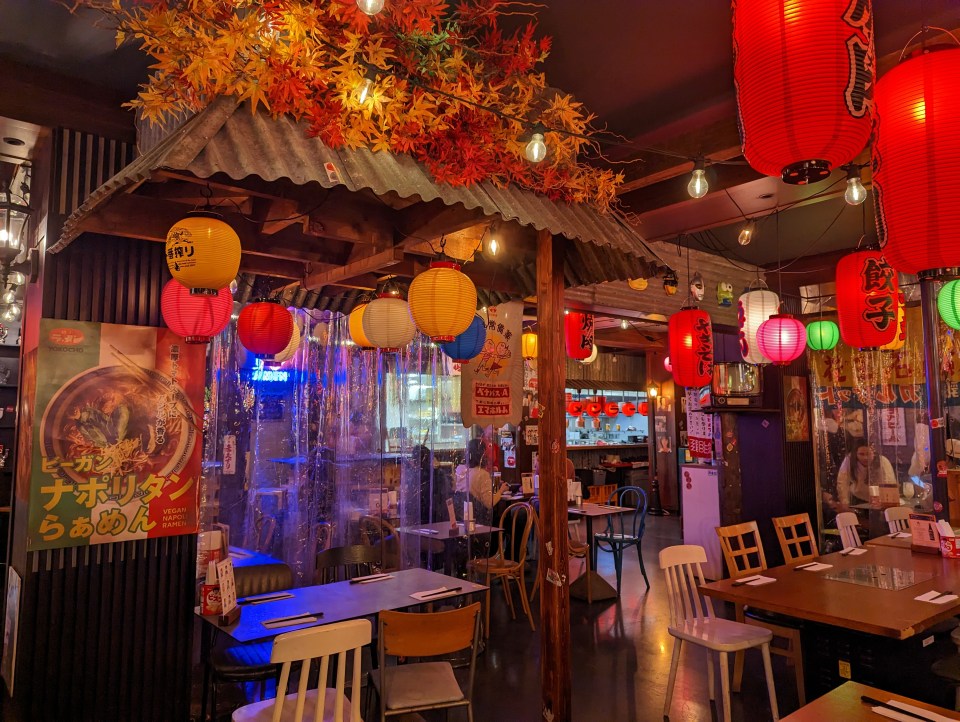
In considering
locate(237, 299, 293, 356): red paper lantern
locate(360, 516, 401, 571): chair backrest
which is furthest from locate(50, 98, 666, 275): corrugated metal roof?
locate(360, 516, 401, 571): chair backrest

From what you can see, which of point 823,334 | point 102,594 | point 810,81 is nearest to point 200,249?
point 102,594

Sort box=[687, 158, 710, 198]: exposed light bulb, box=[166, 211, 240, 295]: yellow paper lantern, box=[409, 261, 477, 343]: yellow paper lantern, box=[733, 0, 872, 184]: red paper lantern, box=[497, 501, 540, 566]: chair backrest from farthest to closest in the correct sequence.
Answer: box=[497, 501, 540, 566]: chair backrest < box=[687, 158, 710, 198]: exposed light bulb < box=[409, 261, 477, 343]: yellow paper lantern < box=[166, 211, 240, 295]: yellow paper lantern < box=[733, 0, 872, 184]: red paper lantern

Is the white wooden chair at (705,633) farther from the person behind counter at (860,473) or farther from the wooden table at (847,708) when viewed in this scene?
the person behind counter at (860,473)

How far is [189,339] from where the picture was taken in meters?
3.48

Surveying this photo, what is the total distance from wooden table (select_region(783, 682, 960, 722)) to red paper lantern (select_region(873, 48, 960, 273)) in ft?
4.96

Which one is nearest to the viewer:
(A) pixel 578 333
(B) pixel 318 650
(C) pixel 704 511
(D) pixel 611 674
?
(B) pixel 318 650

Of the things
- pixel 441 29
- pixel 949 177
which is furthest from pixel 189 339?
pixel 949 177

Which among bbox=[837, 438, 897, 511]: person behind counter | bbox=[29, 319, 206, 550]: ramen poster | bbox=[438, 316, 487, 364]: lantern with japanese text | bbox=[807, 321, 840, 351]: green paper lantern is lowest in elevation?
bbox=[837, 438, 897, 511]: person behind counter

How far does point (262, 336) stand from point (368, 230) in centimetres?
106

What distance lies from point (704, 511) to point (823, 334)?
8.67 feet

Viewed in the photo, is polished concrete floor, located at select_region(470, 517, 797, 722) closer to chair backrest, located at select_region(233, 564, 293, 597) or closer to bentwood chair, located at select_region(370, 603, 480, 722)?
bentwood chair, located at select_region(370, 603, 480, 722)

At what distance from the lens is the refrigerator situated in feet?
25.3

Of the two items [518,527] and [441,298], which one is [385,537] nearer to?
[518,527]

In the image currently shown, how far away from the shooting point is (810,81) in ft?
6.91
